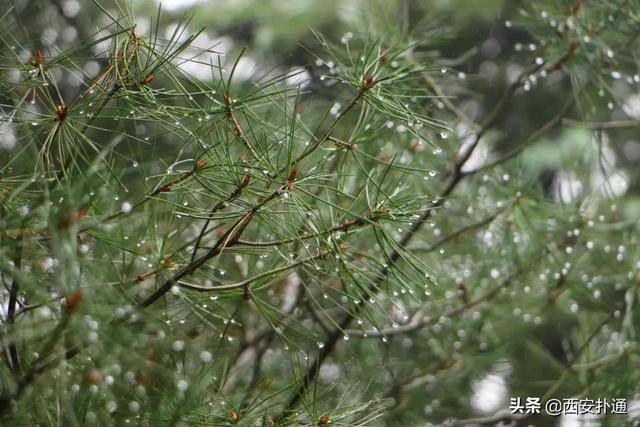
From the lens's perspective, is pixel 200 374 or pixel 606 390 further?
pixel 606 390

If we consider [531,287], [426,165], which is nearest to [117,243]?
[426,165]

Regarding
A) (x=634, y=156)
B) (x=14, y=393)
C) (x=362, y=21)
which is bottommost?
(x=14, y=393)

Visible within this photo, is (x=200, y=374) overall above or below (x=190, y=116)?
below

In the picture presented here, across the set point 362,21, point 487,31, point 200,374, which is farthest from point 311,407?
point 487,31

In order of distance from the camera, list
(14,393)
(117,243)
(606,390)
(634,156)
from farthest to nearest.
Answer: (634,156) < (606,390) < (117,243) < (14,393)

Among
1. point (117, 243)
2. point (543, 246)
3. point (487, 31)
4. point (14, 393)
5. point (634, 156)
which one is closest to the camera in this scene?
point (14, 393)

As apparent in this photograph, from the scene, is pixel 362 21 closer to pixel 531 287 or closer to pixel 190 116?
pixel 531 287
